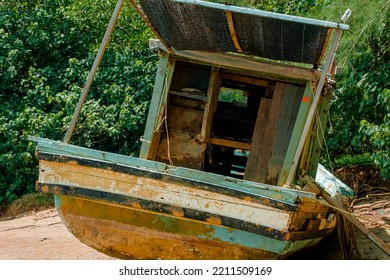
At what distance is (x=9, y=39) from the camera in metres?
13.1

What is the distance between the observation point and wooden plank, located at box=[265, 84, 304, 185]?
734cm

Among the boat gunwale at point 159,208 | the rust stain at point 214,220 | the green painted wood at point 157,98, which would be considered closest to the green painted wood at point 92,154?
the boat gunwale at point 159,208

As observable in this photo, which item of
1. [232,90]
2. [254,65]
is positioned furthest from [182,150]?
[254,65]

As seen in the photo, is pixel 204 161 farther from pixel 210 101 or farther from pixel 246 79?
pixel 246 79

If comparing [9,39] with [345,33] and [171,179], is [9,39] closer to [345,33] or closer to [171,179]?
[345,33]

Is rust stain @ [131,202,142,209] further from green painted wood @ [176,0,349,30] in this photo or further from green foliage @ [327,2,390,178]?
green foliage @ [327,2,390,178]

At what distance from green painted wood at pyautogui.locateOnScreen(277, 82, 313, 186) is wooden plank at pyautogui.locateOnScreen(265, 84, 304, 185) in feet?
1.10

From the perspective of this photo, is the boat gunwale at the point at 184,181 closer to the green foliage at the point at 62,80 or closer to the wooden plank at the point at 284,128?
the wooden plank at the point at 284,128

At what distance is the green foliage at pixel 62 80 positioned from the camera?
11984 mm

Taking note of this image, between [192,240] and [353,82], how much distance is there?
523 centimetres

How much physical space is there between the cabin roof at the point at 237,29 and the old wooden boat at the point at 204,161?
12 mm

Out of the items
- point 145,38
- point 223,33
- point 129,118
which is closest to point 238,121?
point 223,33

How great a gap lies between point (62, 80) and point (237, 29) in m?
7.39

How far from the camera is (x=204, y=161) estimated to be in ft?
25.8
